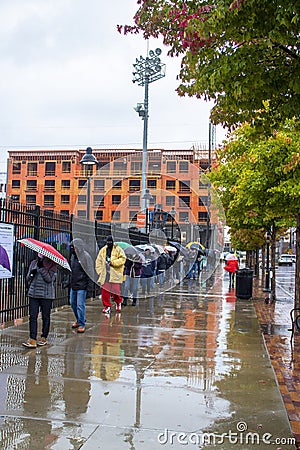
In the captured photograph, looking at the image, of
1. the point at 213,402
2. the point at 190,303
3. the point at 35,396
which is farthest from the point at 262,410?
the point at 190,303

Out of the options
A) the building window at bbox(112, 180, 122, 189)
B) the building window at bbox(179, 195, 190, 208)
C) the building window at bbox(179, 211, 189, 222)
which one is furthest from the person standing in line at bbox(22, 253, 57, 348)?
the building window at bbox(179, 211, 189, 222)

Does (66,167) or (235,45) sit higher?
(66,167)

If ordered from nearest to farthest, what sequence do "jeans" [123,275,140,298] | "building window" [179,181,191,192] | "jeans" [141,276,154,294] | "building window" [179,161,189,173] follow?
"jeans" [123,275,140,298] → "jeans" [141,276,154,294] → "building window" [179,181,191,192] → "building window" [179,161,189,173]

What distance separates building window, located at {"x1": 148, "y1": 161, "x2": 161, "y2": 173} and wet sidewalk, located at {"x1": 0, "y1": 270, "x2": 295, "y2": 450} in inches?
850

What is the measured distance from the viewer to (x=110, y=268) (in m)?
12.9

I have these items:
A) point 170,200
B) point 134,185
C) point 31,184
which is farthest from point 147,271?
point 31,184

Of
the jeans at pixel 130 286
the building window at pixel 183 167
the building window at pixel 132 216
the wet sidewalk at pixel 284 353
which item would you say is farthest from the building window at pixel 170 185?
the jeans at pixel 130 286

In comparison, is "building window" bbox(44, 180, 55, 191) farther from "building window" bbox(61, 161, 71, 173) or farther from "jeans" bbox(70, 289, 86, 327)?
"jeans" bbox(70, 289, 86, 327)

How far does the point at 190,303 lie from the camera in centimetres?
1645

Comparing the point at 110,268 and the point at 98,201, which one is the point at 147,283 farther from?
the point at 98,201

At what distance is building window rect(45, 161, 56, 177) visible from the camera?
237 ft

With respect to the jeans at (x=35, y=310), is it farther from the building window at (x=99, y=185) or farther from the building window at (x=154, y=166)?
the building window at (x=99, y=185)

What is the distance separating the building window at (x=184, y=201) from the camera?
117 feet

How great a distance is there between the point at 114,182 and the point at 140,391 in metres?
27.4
